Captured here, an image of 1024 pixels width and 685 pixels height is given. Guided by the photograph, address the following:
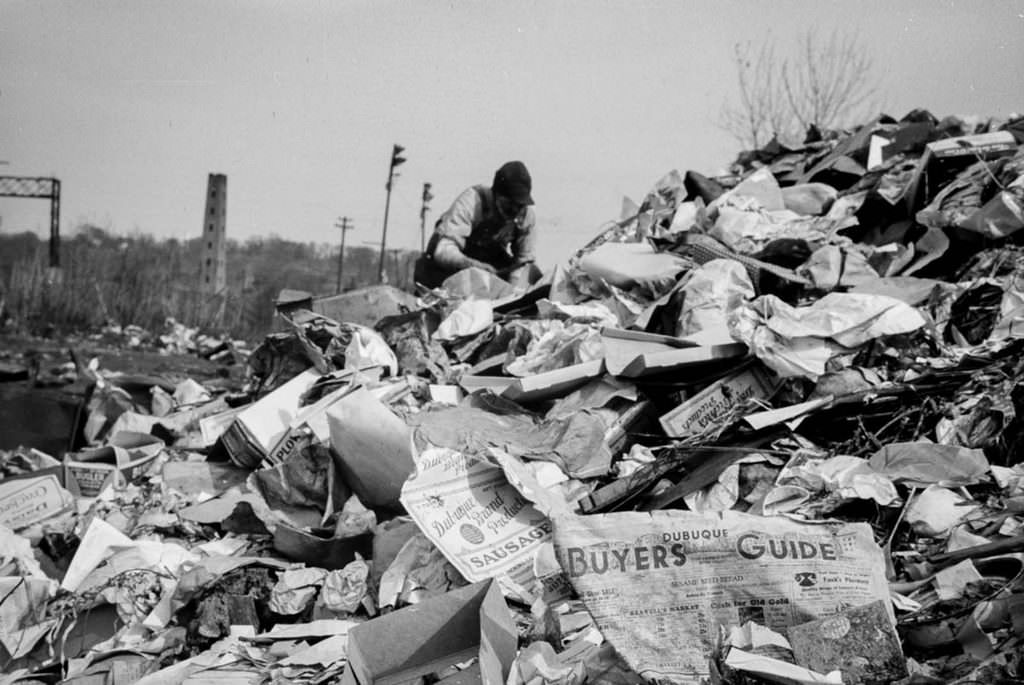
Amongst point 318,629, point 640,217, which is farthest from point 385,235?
point 318,629

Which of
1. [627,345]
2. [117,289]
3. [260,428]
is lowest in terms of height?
[117,289]

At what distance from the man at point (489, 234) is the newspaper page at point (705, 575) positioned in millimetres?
3655

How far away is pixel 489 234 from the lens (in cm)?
579

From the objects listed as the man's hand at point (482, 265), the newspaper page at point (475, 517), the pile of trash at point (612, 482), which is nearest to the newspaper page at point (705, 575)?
the pile of trash at point (612, 482)

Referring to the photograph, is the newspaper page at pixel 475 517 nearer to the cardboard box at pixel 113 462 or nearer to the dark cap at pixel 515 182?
the cardboard box at pixel 113 462

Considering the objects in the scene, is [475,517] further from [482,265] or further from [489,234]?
[489,234]

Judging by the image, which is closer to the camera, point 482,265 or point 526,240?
point 482,265

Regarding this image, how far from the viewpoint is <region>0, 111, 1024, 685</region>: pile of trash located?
1898mm

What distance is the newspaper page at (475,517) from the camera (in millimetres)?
2561

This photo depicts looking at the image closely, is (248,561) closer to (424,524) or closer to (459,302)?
(424,524)

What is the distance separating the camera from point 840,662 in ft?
5.40

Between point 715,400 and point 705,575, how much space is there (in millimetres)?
1545

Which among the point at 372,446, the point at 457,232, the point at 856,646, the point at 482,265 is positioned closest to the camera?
the point at 856,646

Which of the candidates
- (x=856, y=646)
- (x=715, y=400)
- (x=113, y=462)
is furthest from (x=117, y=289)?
(x=856, y=646)
